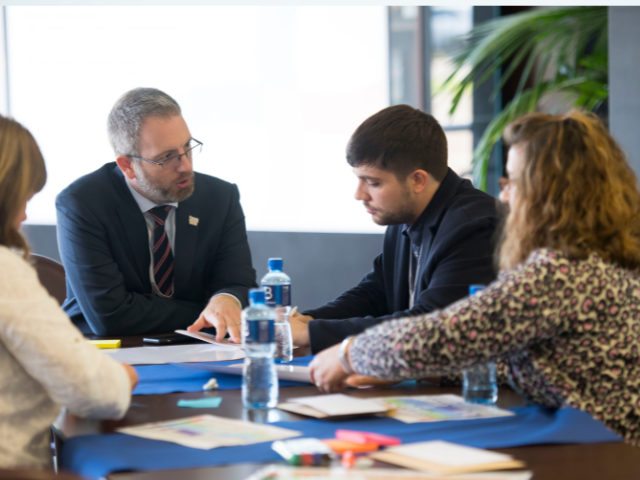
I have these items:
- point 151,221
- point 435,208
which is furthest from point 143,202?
point 435,208

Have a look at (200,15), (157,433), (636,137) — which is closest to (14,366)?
(157,433)

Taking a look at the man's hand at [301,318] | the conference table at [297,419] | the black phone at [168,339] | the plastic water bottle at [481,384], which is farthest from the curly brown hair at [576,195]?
the black phone at [168,339]

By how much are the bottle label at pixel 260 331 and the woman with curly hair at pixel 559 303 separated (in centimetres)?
16

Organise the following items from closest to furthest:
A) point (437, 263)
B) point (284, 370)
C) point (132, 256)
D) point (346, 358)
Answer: point (346, 358), point (284, 370), point (437, 263), point (132, 256)

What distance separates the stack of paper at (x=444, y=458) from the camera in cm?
85

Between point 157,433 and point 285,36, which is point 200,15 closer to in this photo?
point 285,36

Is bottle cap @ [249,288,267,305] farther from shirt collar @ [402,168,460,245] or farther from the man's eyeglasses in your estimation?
the man's eyeglasses

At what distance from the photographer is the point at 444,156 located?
6.55ft

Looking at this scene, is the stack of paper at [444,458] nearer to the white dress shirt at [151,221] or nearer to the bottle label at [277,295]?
the bottle label at [277,295]

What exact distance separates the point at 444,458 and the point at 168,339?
1225 millimetres

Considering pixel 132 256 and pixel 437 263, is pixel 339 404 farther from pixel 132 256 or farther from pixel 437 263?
pixel 132 256

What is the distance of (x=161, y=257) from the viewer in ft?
7.61

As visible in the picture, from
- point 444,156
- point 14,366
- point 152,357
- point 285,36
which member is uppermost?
point 285,36

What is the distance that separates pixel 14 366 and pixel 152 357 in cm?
64
